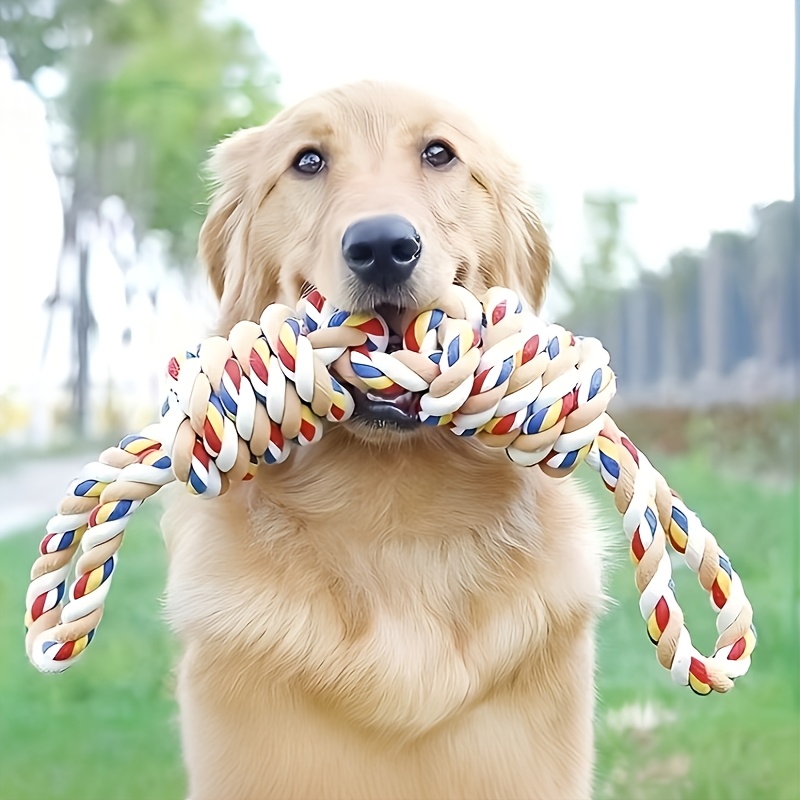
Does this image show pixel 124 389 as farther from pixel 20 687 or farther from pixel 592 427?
pixel 592 427

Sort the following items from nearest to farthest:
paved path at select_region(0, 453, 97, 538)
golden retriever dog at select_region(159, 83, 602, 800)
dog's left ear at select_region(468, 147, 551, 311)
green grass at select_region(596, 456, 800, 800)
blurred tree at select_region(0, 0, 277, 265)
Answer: golden retriever dog at select_region(159, 83, 602, 800) < dog's left ear at select_region(468, 147, 551, 311) < green grass at select_region(596, 456, 800, 800) < blurred tree at select_region(0, 0, 277, 265) < paved path at select_region(0, 453, 97, 538)

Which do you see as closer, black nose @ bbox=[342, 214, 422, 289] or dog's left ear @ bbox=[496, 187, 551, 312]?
black nose @ bbox=[342, 214, 422, 289]

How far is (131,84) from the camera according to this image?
3.10 metres

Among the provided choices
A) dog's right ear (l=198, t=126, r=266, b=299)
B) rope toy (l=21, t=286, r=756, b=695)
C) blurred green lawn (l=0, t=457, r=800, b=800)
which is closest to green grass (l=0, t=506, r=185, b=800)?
blurred green lawn (l=0, t=457, r=800, b=800)

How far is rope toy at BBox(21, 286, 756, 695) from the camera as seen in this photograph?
3.21 ft

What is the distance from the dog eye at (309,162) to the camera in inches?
50.8

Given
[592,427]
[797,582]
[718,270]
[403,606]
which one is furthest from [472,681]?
[718,270]

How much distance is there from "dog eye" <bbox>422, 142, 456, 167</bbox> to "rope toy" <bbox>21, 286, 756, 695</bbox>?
0.31 m

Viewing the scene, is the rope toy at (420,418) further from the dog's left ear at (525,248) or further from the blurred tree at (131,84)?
the blurred tree at (131,84)

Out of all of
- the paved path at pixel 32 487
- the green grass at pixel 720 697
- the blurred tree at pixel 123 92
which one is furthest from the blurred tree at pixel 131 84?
the green grass at pixel 720 697

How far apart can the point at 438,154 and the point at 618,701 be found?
190cm

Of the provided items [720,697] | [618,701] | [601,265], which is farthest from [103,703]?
[601,265]

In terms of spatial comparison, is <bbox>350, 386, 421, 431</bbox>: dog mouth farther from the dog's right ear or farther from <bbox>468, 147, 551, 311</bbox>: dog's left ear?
the dog's right ear

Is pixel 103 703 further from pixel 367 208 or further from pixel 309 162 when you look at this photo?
pixel 367 208
